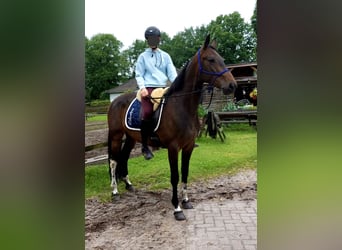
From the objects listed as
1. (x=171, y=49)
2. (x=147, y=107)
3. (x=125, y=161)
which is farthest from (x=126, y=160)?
(x=171, y=49)

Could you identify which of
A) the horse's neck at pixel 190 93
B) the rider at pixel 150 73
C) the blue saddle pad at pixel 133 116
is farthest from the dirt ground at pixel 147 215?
the horse's neck at pixel 190 93

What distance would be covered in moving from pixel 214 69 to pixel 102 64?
790 millimetres

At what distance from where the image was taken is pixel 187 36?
5.81ft

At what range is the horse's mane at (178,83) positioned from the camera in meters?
2.08

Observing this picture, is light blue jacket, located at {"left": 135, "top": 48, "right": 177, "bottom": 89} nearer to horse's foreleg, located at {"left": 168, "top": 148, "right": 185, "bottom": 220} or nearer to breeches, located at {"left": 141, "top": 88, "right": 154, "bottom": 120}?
breeches, located at {"left": 141, "top": 88, "right": 154, "bottom": 120}

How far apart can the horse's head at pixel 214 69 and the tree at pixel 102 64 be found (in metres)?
0.55

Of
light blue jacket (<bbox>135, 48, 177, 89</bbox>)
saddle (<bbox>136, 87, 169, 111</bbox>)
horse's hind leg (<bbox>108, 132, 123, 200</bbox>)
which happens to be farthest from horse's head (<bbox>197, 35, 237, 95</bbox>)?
horse's hind leg (<bbox>108, 132, 123, 200</bbox>)

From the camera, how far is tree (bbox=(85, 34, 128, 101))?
51.9 inches

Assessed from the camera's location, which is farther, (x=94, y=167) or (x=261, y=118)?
(x=94, y=167)

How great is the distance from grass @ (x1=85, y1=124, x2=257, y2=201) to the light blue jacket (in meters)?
0.64
